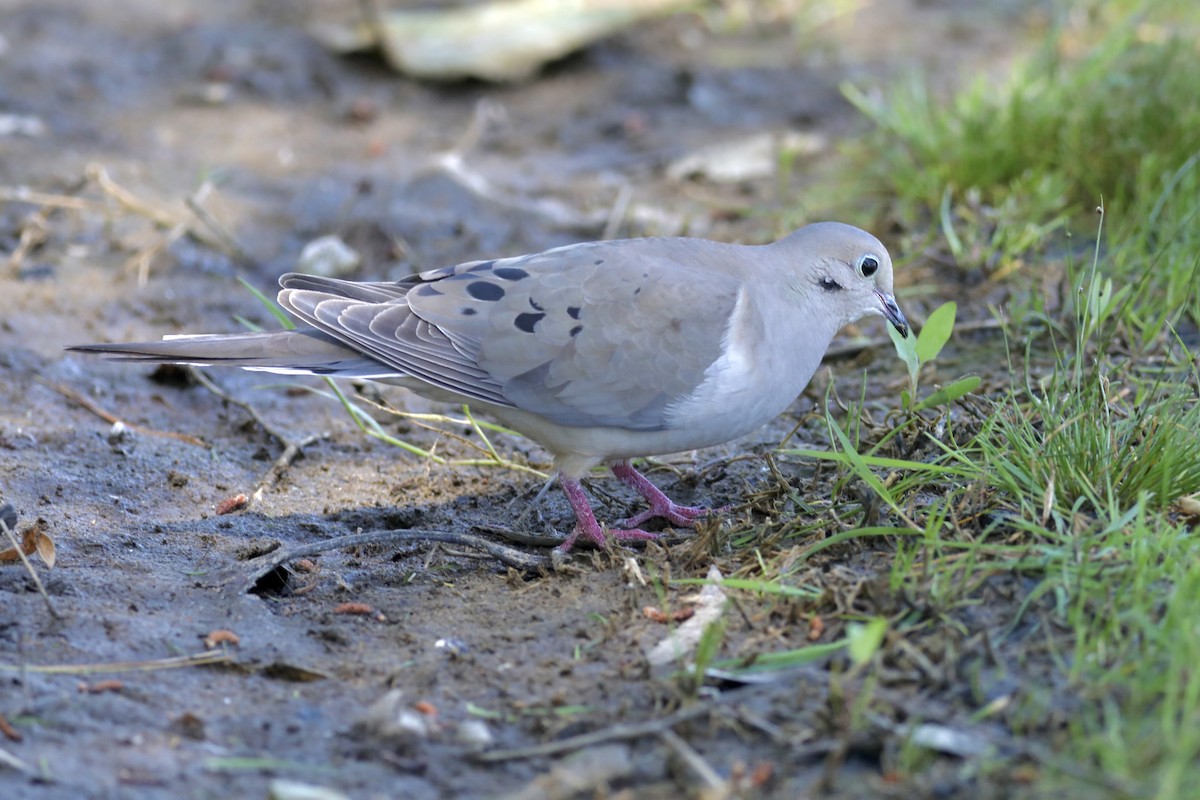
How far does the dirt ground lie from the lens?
8.23 feet

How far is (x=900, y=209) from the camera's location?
210 inches

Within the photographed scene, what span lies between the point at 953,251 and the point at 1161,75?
4.51 ft

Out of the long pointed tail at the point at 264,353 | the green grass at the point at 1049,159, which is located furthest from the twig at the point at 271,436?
the green grass at the point at 1049,159

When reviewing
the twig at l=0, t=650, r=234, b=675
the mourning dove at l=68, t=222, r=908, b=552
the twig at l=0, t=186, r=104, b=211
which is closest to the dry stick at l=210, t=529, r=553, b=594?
the mourning dove at l=68, t=222, r=908, b=552

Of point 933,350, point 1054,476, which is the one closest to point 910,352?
point 933,350

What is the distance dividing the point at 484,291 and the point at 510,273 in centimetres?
9

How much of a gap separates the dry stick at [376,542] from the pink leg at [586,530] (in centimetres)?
14

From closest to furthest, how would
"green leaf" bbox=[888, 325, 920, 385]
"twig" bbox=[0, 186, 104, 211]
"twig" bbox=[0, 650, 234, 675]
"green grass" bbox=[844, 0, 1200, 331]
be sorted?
"twig" bbox=[0, 650, 234, 675]
"green leaf" bbox=[888, 325, 920, 385]
"green grass" bbox=[844, 0, 1200, 331]
"twig" bbox=[0, 186, 104, 211]

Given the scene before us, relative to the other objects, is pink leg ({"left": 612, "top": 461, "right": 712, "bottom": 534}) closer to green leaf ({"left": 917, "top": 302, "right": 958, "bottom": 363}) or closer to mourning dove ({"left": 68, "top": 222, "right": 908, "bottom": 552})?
mourning dove ({"left": 68, "top": 222, "right": 908, "bottom": 552})

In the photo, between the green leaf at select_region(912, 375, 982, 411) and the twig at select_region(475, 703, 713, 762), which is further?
the green leaf at select_region(912, 375, 982, 411)

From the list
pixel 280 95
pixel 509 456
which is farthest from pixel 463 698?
pixel 280 95

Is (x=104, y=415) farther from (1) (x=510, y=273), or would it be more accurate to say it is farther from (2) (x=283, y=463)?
(1) (x=510, y=273)

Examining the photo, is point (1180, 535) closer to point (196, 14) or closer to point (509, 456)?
point (509, 456)

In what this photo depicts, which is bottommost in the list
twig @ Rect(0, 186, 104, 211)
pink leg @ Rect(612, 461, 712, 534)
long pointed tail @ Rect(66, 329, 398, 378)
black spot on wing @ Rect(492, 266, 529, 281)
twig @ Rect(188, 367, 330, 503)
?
twig @ Rect(188, 367, 330, 503)
